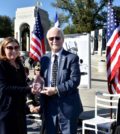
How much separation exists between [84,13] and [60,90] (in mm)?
44676

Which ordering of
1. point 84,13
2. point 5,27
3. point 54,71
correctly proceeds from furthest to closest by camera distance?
point 5,27 → point 84,13 → point 54,71

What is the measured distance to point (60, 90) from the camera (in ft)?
11.7

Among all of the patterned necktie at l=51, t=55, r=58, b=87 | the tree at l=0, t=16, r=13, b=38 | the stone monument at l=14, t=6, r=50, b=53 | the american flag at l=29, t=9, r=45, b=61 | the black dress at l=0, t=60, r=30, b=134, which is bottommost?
the black dress at l=0, t=60, r=30, b=134

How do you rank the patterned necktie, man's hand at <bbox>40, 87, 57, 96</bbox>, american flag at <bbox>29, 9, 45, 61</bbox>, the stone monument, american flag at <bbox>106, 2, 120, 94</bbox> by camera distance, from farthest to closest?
the stone monument < american flag at <bbox>29, 9, 45, 61</bbox> < american flag at <bbox>106, 2, 120, 94</bbox> < the patterned necktie < man's hand at <bbox>40, 87, 57, 96</bbox>

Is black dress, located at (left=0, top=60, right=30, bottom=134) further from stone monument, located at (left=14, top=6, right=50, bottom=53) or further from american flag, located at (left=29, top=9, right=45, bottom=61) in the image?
stone monument, located at (left=14, top=6, right=50, bottom=53)

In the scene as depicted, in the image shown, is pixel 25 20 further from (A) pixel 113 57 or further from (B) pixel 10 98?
(B) pixel 10 98

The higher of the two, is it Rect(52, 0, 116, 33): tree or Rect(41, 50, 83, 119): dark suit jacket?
Rect(52, 0, 116, 33): tree

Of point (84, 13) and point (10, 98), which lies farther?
point (84, 13)

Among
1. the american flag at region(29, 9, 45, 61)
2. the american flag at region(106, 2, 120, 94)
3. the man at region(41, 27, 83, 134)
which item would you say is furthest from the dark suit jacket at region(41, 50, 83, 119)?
the american flag at region(29, 9, 45, 61)

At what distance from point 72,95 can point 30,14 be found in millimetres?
30603

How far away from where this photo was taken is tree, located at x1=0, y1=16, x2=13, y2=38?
65244mm

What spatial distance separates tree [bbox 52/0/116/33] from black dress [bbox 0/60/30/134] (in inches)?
1732

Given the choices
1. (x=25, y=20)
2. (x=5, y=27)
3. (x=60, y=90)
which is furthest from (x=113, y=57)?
(x=5, y=27)

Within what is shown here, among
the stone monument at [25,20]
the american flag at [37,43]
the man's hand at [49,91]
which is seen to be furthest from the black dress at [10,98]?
the stone monument at [25,20]
